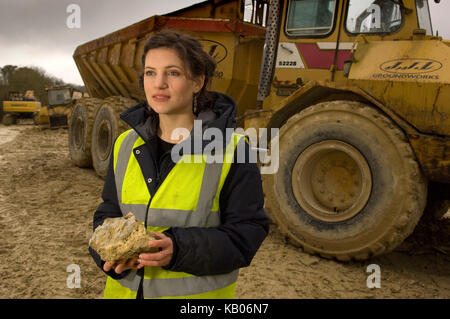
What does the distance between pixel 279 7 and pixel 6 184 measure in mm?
4890

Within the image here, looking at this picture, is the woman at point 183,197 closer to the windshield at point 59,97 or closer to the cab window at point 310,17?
the cab window at point 310,17

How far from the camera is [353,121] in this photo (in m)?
3.28

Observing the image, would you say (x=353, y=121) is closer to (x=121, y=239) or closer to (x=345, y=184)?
(x=345, y=184)

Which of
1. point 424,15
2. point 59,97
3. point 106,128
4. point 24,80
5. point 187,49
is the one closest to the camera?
point 187,49

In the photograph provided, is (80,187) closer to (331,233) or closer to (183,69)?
(331,233)

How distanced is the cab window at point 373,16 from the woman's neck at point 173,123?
294 cm

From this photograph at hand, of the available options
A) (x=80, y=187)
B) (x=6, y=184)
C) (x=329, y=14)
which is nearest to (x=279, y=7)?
(x=329, y=14)

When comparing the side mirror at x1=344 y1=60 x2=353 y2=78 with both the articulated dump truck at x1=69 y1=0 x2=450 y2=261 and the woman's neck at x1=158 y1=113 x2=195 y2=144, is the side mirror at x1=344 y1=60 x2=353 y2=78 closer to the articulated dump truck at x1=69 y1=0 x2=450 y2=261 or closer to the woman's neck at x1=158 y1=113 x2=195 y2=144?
the articulated dump truck at x1=69 y1=0 x2=450 y2=261

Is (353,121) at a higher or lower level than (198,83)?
lower

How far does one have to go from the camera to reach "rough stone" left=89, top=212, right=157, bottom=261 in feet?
4.17

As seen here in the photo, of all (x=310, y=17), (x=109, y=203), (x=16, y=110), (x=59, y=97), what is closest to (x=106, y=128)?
(x=310, y=17)

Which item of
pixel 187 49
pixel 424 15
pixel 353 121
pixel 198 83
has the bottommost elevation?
pixel 353 121

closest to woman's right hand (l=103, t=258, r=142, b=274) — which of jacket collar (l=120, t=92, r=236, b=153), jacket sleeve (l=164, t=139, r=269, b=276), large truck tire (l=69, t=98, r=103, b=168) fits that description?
jacket sleeve (l=164, t=139, r=269, b=276)

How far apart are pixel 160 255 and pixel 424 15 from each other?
145 inches
